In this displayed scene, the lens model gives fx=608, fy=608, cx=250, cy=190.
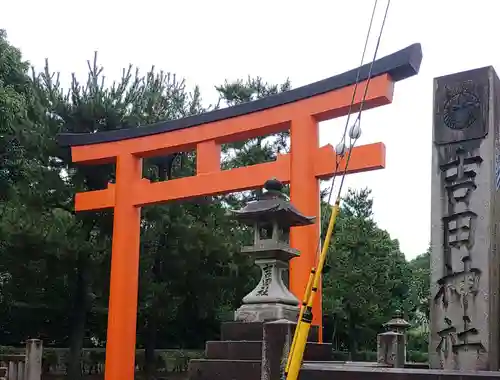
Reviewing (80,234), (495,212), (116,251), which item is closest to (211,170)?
(116,251)

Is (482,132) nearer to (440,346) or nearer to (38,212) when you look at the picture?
(440,346)

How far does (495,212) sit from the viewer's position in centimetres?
621

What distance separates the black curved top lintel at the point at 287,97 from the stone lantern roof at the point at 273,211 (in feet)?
6.60

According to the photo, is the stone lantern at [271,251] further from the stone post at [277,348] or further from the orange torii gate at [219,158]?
the stone post at [277,348]

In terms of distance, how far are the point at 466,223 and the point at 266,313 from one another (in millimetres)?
2672

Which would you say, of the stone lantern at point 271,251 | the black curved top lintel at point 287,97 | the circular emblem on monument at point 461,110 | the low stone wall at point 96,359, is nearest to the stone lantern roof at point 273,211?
the stone lantern at point 271,251

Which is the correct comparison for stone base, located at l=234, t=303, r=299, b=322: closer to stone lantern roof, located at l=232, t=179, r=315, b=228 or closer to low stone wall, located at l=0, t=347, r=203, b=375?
stone lantern roof, located at l=232, t=179, r=315, b=228

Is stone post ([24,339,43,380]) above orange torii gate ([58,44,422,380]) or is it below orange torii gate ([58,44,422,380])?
below

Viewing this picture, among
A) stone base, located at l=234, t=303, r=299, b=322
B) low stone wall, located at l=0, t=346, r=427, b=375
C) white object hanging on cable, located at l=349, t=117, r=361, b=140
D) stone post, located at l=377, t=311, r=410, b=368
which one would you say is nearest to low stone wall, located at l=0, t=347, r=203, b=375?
low stone wall, located at l=0, t=346, r=427, b=375

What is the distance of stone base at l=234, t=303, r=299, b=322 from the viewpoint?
24.5ft

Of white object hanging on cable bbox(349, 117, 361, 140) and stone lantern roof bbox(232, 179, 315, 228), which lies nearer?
white object hanging on cable bbox(349, 117, 361, 140)

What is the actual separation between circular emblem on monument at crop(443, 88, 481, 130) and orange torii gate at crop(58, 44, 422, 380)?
193cm

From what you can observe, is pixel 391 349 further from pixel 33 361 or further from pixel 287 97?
pixel 33 361

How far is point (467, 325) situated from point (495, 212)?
118cm
